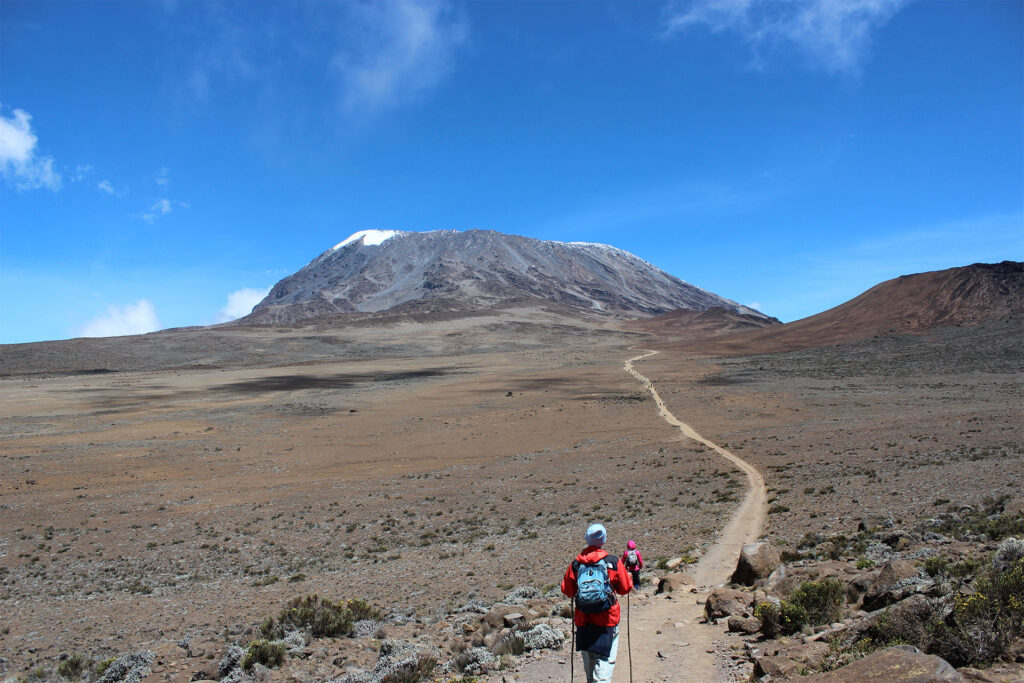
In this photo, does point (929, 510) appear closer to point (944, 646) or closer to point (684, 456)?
point (944, 646)

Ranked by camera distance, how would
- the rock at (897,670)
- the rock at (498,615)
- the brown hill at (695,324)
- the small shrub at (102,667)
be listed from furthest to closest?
the brown hill at (695,324) < the rock at (498,615) < the small shrub at (102,667) < the rock at (897,670)

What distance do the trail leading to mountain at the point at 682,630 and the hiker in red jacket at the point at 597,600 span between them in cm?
118

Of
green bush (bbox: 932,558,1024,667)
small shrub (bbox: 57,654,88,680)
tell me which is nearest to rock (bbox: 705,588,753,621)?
green bush (bbox: 932,558,1024,667)

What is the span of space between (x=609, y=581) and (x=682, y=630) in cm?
292

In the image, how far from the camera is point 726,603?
7.58 m

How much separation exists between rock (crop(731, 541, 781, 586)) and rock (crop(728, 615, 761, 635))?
176cm

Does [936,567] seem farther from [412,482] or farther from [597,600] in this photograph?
[412,482]

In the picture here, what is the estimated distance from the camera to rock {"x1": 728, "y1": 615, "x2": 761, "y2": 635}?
6910mm

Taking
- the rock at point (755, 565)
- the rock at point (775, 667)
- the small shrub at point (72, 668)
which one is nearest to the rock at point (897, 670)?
the rock at point (775, 667)

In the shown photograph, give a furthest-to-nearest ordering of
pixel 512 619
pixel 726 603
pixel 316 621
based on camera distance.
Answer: pixel 316 621 → pixel 512 619 → pixel 726 603

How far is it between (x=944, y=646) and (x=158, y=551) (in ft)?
53.3

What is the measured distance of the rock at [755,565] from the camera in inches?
347

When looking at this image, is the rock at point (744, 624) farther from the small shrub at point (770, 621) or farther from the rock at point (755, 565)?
the rock at point (755, 565)

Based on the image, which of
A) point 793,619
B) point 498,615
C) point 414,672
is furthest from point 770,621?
point 414,672
